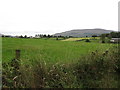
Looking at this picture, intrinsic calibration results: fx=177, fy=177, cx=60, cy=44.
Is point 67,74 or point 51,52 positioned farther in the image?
point 51,52

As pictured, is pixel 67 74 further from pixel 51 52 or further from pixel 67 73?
pixel 51 52

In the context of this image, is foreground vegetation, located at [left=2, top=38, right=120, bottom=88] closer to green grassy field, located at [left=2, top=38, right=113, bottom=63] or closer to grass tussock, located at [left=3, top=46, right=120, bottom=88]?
grass tussock, located at [left=3, top=46, right=120, bottom=88]

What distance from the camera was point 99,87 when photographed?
4137 mm

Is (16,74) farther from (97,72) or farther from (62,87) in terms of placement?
(97,72)

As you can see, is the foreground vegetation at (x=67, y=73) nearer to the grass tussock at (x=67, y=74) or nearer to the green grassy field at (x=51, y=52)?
the grass tussock at (x=67, y=74)

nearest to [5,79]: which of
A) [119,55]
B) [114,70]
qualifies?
[114,70]

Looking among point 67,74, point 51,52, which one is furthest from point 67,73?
point 51,52

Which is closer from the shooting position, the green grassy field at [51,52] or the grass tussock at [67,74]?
the grass tussock at [67,74]

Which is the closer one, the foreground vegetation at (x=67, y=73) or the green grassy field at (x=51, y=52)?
the foreground vegetation at (x=67, y=73)

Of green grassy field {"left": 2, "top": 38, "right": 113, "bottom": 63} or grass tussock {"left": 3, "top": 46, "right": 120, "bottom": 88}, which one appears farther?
green grassy field {"left": 2, "top": 38, "right": 113, "bottom": 63}

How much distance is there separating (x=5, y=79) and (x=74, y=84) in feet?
5.83

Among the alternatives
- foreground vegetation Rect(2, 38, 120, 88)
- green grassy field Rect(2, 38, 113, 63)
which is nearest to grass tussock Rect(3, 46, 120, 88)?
foreground vegetation Rect(2, 38, 120, 88)

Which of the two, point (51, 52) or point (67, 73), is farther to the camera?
point (51, 52)

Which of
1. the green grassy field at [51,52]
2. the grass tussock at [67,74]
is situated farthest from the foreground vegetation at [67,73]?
the green grassy field at [51,52]
